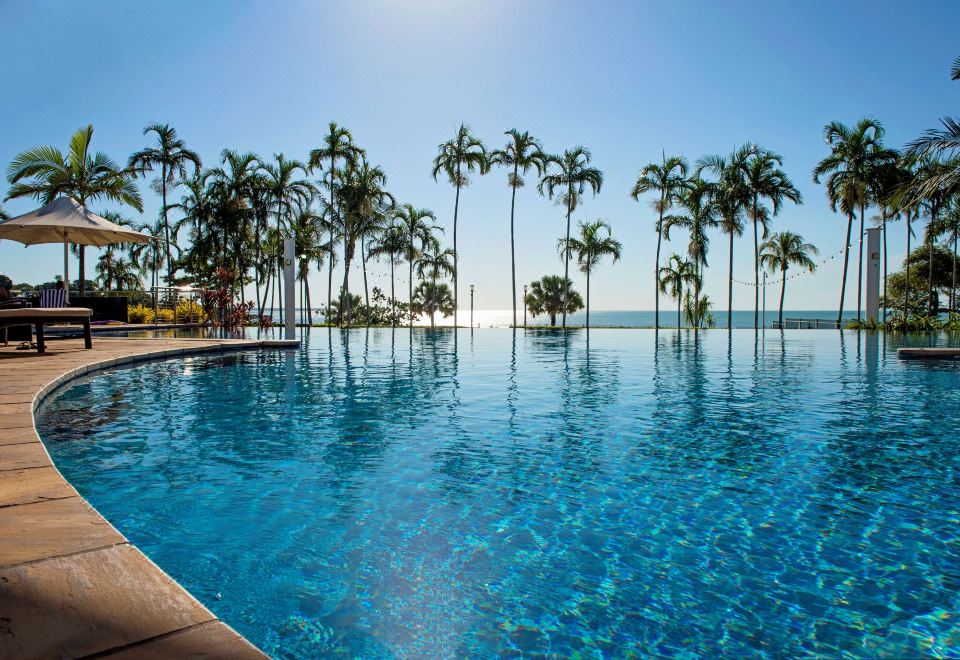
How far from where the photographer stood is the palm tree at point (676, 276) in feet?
111

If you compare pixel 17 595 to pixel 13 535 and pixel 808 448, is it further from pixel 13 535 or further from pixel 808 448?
pixel 808 448

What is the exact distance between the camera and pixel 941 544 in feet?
10.9

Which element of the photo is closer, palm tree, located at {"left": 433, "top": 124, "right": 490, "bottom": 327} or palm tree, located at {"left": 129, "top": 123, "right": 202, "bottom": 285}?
palm tree, located at {"left": 129, "top": 123, "right": 202, "bottom": 285}

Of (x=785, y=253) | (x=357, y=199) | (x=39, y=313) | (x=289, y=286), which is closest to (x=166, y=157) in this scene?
(x=357, y=199)

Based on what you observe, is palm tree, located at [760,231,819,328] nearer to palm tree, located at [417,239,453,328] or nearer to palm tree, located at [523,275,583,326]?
palm tree, located at [523,275,583,326]

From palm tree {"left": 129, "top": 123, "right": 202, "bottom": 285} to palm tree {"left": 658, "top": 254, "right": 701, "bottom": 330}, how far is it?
1104 inches

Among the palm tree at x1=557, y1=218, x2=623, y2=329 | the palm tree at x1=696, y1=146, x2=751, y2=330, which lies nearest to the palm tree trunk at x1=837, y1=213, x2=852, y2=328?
the palm tree at x1=696, y1=146, x2=751, y2=330

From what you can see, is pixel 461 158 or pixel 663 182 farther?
pixel 461 158

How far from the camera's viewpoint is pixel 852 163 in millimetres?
28234

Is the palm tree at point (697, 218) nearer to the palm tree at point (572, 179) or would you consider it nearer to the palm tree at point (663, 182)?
the palm tree at point (663, 182)

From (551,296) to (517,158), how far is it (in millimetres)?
15974

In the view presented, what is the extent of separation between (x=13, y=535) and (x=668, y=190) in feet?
109

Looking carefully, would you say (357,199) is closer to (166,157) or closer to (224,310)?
(166,157)

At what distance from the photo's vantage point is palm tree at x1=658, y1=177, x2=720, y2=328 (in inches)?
1230
